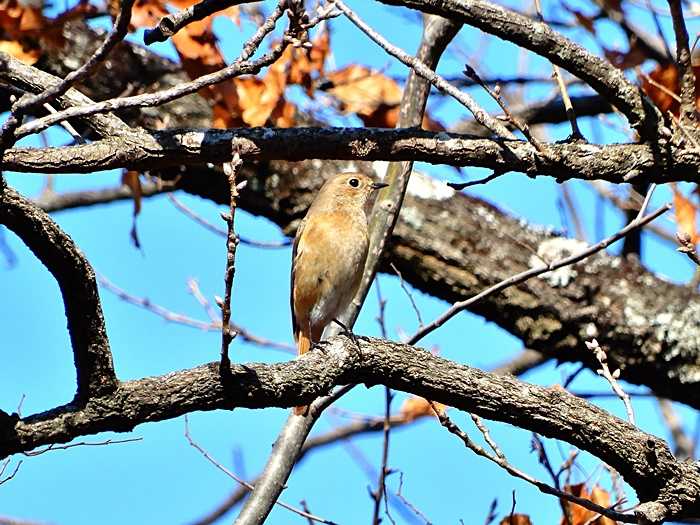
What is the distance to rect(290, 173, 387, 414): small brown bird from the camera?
562 cm

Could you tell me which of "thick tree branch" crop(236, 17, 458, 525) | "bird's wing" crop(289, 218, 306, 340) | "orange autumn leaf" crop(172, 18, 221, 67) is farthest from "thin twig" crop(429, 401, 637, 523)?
"bird's wing" crop(289, 218, 306, 340)

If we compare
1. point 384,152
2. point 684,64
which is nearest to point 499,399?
point 384,152

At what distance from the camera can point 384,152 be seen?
3.22 m

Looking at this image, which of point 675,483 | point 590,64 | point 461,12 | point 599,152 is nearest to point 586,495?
point 675,483

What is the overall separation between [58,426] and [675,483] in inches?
72.2

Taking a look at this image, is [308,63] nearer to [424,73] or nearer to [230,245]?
[424,73]

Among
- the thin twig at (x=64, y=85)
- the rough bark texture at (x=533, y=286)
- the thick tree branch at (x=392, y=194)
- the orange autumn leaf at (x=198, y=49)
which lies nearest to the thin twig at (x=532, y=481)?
the thick tree branch at (x=392, y=194)

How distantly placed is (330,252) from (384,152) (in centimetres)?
245

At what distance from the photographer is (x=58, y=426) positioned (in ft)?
8.79

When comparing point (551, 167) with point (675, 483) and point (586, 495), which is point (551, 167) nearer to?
point (675, 483)

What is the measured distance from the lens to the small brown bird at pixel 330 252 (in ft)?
18.4

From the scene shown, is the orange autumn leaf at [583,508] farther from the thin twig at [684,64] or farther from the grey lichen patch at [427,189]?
the grey lichen patch at [427,189]

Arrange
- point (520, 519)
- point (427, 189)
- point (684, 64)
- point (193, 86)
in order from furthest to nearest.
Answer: point (427, 189) < point (520, 519) < point (684, 64) < point (193, 86)

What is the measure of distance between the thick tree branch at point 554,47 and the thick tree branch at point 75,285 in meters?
1.21
